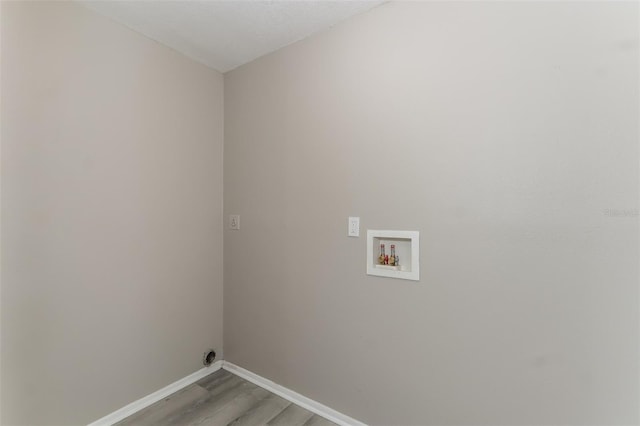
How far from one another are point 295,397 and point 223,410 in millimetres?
447

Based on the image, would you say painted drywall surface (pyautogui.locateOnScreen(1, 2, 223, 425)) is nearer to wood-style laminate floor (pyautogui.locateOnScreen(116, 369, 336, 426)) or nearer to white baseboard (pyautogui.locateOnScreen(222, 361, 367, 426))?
wood-style laminate floor (pyautogui.locateOnScreen(116, 369, 336, 426))

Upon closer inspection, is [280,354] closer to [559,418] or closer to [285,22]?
[559,418]

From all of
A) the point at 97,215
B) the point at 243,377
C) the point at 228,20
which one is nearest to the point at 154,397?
the point at 243,377

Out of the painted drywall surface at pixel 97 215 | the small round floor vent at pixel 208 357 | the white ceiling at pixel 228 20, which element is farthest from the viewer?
the small round floor vent at pixel 208 357

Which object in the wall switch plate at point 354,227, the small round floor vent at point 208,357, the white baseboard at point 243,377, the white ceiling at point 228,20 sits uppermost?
the white ceiling at point 228,20

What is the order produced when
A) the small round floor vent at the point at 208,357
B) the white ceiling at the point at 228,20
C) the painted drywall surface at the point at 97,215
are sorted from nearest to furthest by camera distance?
the painted drywall surface at the point at 97,215 → the white ceiling at the point at 228,20 → the small round floor vent at the point at 208,357

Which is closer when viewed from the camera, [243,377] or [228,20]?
[228,20]

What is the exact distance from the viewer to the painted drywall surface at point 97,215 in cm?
138

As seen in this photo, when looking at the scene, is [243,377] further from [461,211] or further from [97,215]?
[461,211]

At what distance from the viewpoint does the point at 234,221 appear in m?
2.26

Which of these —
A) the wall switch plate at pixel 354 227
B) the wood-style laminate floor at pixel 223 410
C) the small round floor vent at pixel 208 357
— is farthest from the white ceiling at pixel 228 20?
the wood-style laminate floor at pixel 223 410

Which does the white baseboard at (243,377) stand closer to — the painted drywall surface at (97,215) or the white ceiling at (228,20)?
the painted drywall surface at (97,215)

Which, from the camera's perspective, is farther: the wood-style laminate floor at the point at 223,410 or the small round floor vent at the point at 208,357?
the small round floor vent at the point at 208,357

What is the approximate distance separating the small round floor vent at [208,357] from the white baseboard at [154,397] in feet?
0.12
